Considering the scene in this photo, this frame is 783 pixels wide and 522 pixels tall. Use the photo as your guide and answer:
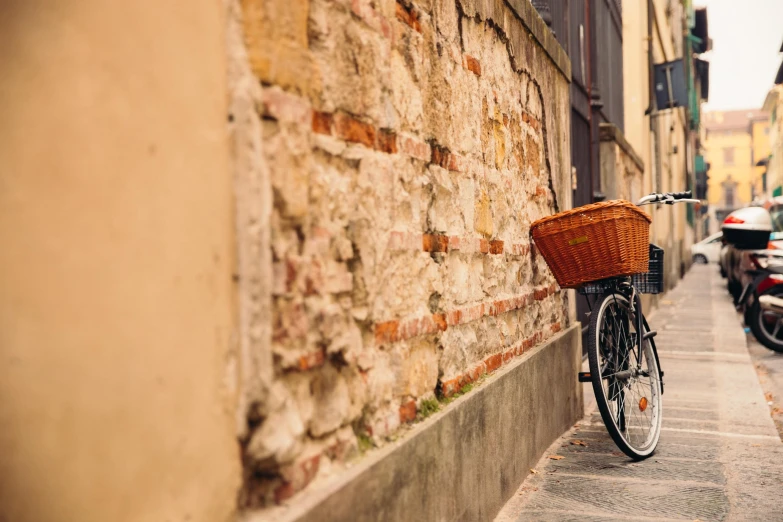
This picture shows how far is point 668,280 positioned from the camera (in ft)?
55.0

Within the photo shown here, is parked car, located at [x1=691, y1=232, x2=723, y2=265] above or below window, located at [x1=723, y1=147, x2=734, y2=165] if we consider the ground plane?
below

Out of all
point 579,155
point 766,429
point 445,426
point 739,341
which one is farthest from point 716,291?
point 445,426

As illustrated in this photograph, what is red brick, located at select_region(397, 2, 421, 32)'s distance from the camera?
264cm

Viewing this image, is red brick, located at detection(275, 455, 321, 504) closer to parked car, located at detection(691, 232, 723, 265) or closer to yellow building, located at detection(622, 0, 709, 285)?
yellow building, located at detection(622, 0, 709, 285)

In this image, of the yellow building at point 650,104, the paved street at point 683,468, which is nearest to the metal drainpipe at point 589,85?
the paved street at point 683,468

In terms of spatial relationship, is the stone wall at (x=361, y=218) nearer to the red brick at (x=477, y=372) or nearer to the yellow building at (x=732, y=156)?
the red brick at (x=477, y=372)

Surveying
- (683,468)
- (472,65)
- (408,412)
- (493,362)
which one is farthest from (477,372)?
(683,468)

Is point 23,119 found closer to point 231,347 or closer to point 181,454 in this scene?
point 231,347

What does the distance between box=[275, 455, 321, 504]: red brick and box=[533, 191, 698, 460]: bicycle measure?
2438 mm

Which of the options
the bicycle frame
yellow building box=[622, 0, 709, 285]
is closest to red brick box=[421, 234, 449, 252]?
the bicycle frame

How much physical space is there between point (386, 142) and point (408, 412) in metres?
0.84

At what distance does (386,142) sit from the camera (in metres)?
2.47

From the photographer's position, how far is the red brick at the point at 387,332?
239 centimetres

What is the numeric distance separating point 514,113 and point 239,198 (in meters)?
2.73
